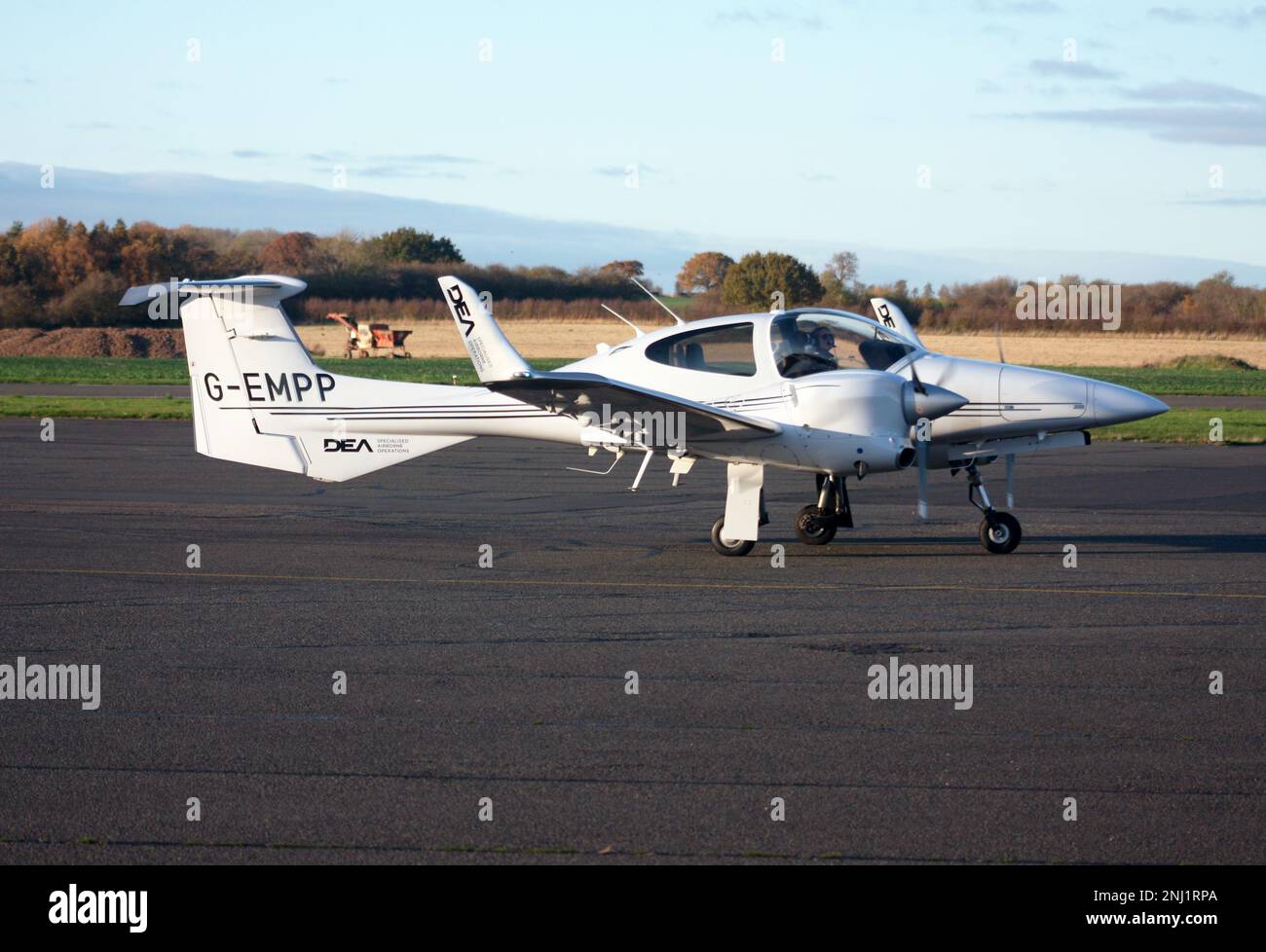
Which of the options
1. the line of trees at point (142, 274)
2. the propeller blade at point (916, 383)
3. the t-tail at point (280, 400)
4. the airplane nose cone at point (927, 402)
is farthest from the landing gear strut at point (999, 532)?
the line of trees at point (142, 274)

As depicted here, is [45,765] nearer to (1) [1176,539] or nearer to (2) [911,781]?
(2) [911,781]

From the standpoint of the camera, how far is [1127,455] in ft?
79.6

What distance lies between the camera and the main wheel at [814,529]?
45.2ft

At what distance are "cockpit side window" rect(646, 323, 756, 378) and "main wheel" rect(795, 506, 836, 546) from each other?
1557 mm

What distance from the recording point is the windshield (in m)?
13.4

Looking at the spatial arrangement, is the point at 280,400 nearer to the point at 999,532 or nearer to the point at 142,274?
the point at 999,532

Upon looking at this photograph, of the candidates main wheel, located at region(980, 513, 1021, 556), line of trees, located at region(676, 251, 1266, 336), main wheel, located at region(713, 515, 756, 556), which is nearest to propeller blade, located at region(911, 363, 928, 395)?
main wheel, located at region(980, 513, 1021, 556)

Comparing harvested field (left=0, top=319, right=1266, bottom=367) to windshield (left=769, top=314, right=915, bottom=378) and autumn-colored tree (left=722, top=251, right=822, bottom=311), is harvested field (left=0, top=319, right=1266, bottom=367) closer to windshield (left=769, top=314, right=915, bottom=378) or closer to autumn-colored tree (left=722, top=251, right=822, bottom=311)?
autumn-colored tree (left=722, top=251, right=822, bottom=311)

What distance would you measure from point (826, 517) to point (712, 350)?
6.66 ft

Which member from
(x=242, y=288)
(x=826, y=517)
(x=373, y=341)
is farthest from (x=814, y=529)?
(x=373, y=341)

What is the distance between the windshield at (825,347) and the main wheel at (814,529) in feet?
4.87

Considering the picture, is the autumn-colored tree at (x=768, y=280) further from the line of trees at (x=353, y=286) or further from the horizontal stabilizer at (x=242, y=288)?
the horizontal stabilizer at (x=242, y=288)

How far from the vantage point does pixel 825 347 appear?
44.4 feet

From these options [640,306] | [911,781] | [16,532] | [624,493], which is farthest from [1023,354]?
[911,781]
